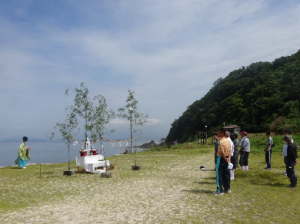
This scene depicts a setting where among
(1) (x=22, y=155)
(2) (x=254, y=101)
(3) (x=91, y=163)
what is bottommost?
(3) (x=91, y=163)

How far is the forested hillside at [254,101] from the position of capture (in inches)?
2110

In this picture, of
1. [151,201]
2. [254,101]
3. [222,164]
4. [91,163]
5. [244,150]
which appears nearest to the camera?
[151,201]

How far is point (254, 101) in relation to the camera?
60688mm

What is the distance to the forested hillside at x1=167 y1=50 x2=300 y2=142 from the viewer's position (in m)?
53.6

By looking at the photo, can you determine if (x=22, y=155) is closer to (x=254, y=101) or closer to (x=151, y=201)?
(x=151, y=201)

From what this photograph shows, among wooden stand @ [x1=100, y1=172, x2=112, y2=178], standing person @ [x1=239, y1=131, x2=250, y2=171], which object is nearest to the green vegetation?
wooden stand @ [x1=100, y1=172, x2=112, y2=178]

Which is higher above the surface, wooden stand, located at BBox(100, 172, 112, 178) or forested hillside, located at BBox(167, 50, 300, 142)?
forested hillside, located at BBox(167, 50, 300, 142)

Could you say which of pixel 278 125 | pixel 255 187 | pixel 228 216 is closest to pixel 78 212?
pixel 228 216

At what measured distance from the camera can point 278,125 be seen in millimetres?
45469

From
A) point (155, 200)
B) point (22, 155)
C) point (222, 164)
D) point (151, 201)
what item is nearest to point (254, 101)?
point (22, 155)

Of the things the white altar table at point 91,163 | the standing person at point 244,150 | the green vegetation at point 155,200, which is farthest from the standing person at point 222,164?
the white altar table at point 91,163

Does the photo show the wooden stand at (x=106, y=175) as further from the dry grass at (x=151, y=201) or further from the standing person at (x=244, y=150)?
the standing person at (x=244, y=150)

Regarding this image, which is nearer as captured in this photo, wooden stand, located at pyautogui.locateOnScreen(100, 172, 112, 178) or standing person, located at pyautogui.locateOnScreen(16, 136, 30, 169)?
wooden stand, located at pyautogui.locateOnScreen(100, 172, 112, 178)

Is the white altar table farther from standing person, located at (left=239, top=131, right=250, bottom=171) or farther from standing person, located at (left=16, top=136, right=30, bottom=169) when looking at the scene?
standing person, located at (left=239, top=131, right=250, bottom=171)
